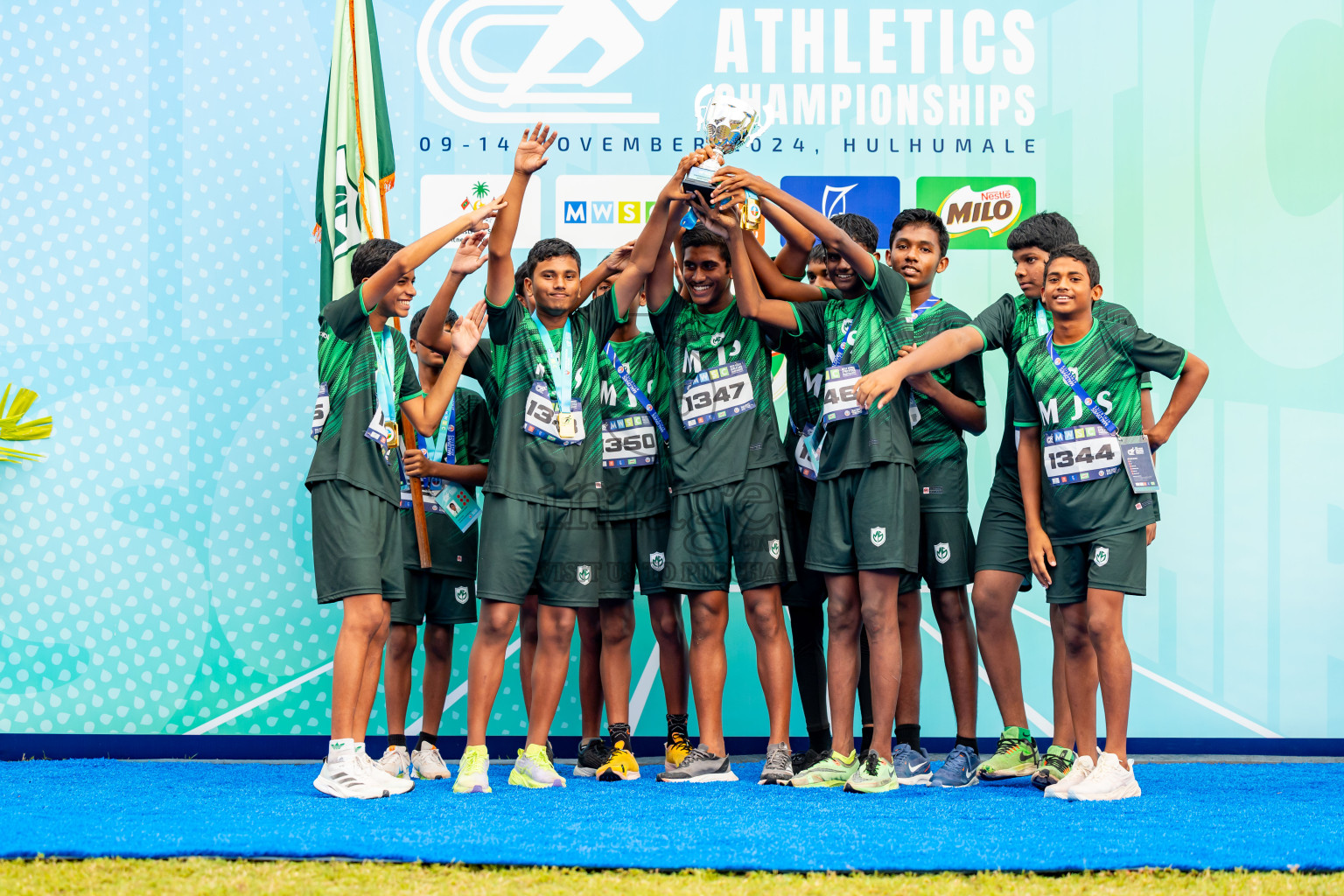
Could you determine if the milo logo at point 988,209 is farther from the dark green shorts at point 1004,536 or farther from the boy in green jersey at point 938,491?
the dark green shorts at point 1004,536

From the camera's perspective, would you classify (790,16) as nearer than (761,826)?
No

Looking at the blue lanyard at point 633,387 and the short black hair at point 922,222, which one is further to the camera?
the blue lanyard at point 633,387

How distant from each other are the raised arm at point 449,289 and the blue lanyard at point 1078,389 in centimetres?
178

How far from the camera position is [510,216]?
349 centimetres

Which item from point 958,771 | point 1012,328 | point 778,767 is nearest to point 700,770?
point 778,767

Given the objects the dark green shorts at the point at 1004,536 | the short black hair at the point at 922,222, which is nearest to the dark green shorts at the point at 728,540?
the dark green shorts at the point at 1004,536

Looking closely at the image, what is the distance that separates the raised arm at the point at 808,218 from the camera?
346 cm

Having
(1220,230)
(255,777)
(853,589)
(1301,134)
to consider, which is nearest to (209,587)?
(255,777)

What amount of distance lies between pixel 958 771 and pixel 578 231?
8.25 ft

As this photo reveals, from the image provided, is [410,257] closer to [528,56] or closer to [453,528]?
[453,528]

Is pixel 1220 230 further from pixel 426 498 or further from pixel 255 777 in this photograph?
pixel 255 777

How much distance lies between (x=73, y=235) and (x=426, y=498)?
6.55ft

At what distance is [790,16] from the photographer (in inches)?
184

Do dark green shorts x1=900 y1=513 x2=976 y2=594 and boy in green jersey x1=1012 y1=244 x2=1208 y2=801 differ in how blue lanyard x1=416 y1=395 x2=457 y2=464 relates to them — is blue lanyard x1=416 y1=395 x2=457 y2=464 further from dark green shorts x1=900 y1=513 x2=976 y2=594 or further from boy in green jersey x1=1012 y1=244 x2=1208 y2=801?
boy in green jersey x1=1012 y1=244 x2=1208 y2=801
